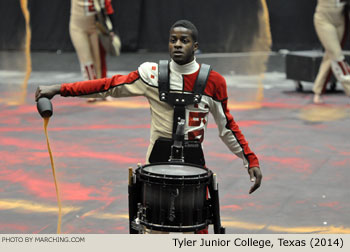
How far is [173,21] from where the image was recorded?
19.2 m

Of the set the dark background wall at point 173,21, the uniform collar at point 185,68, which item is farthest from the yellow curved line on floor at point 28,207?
the dark background wall at point 173,21

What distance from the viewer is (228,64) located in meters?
17.4

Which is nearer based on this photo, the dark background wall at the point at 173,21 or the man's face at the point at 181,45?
the man's face at the point at 181,45

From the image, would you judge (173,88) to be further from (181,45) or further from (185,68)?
(181,45)

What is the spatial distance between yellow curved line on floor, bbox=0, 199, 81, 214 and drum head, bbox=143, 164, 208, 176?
2.38 m

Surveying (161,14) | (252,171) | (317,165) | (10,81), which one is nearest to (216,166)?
(317,165)

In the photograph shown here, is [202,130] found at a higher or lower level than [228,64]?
higher

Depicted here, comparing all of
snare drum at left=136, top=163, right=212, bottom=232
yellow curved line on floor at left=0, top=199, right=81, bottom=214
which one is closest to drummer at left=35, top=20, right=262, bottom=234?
snare drum at left=136, top=163, right=212, bottom=232

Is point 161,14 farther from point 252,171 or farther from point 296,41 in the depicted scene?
point 252,171

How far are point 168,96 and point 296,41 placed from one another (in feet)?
49.0

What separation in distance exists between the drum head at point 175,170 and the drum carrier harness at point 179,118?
22 centimetres

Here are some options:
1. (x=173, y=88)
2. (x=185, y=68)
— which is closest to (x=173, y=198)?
(x=173, y=88)

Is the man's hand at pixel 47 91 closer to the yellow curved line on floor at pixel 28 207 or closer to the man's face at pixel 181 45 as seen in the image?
the man's face at pixel 181 45

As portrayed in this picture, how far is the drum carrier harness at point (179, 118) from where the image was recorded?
15.6ft
